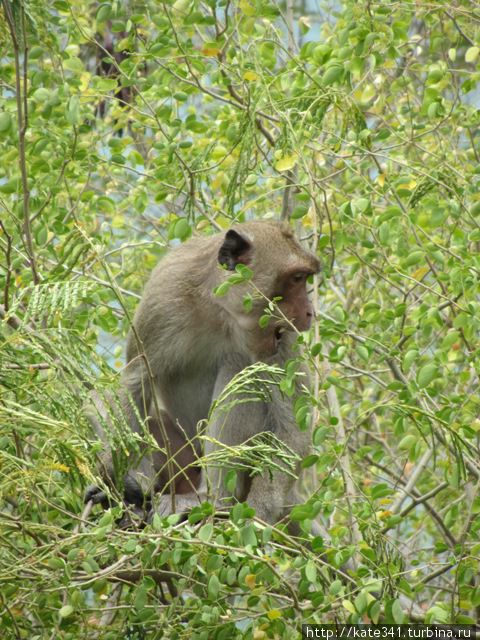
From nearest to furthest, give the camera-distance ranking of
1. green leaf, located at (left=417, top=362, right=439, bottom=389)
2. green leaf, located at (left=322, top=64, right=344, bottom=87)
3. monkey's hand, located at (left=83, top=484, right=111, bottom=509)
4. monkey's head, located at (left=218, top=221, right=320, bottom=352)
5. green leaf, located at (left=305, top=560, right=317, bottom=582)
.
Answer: green leaf, located at (left=305, top=560, right=317, bottom=582) < green leaf, located at (left=417, top=362, right=439, bottom=389) < green leaf, located at (left=322, top=64, right=344, bottom=87) < monkey's hand, located at (left=83, top=484, right=111, bottom=509) < monkey's head, located at (left=218, top=221, right=320, bottom=352)

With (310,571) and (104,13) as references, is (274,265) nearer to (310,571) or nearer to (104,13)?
(104,13)

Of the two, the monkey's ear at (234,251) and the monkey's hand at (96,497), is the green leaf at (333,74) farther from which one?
the monkey's hand at (96,497)

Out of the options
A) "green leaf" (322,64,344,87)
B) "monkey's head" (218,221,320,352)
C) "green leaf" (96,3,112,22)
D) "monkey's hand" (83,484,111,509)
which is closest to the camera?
"green leaf" (322,64,344,87)

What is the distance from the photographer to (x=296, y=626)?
4199 millimetres

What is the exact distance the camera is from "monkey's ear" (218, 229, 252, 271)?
19.4 ft

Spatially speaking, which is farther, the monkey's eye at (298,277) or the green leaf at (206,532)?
the monkey's eye at (298,277)

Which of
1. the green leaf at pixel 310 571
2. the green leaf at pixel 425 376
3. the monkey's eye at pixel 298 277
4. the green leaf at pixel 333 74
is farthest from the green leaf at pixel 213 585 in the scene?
the green leaf at pixel 333 74

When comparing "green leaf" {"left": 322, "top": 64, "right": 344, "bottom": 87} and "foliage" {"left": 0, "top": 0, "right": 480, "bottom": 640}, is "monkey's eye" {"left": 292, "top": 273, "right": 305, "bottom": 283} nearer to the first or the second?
"foliage" {"left": 0, "top": 0, "right": 480, "bottom": 640}

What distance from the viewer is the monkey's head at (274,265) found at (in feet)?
19.1

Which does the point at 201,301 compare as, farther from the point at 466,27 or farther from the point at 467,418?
the point at 466,27

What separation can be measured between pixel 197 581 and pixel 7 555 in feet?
2.40

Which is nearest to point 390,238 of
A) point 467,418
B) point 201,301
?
point 467,418

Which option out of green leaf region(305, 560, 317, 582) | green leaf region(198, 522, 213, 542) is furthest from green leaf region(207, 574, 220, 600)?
green leaf region(305, 560, 317, 582)

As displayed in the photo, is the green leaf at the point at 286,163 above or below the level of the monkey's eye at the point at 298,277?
above
